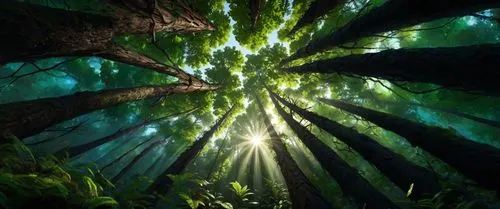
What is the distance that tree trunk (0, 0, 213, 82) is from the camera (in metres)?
2.72

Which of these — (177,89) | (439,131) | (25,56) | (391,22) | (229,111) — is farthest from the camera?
(229,111)

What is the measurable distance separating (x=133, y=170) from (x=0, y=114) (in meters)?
39.7

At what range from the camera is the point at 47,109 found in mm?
3854

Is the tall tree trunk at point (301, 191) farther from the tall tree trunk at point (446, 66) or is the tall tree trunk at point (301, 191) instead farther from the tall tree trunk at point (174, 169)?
the tall tree trunk at point (174, 169)

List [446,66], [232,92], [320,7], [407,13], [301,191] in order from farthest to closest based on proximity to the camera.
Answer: [232,92] < [320,7] < [301,191] < [407,13] < [446,66]

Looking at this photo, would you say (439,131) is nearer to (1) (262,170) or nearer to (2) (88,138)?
(1) (262,170)

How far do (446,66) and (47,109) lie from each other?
18.2 ft

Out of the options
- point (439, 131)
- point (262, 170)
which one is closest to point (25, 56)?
point (439, 131)

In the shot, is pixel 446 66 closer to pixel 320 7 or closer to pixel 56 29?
pixel 56 29

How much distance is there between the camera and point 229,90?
14.6 m

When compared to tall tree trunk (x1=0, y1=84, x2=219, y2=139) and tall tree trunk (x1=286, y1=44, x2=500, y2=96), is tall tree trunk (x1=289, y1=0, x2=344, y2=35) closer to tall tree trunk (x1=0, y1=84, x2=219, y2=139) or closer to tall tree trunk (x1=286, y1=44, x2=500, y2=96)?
tall tree trunk (x1=286, y1=44, x2=500, y2=96)

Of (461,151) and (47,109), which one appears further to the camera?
(461,151)

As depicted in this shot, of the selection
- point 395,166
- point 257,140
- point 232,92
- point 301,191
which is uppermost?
point 232,92

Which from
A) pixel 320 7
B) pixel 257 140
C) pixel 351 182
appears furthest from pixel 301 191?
pixel 257 140
